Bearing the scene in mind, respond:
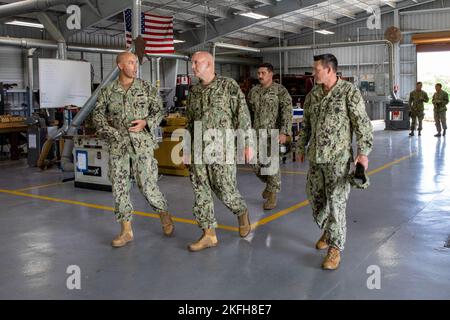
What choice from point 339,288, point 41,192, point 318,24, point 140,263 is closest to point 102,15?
point 41,192

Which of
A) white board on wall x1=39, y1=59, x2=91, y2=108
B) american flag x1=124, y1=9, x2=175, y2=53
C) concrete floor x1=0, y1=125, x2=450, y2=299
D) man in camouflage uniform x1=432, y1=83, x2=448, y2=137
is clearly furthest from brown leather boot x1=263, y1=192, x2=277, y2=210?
man in camouflage uniform x1=432, y1=83, x2=448, y2=137

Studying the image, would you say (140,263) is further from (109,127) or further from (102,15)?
(102,15)

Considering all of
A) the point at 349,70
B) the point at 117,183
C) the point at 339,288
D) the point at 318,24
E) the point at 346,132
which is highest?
the point at 318,24

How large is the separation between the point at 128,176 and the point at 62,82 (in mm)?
7090

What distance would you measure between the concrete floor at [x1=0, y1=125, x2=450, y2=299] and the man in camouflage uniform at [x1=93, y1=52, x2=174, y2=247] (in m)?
0.54

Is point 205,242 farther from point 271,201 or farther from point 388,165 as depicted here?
point 388,165

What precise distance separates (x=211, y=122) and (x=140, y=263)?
1.31 m

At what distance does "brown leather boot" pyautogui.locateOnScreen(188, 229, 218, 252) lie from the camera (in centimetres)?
424

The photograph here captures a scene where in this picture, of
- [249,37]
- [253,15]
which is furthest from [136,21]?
[249,37]

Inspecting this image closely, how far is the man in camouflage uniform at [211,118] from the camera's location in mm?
4090

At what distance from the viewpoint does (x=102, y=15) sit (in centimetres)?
1430

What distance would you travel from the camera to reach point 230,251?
423 centimetres

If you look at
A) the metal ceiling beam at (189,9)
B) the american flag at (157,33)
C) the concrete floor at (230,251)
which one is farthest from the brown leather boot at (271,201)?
the metal ceiling beam at (189,9)

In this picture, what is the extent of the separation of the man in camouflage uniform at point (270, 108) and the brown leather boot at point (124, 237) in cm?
193
